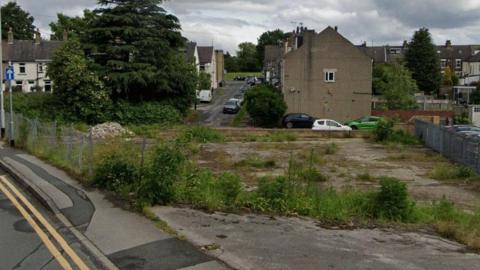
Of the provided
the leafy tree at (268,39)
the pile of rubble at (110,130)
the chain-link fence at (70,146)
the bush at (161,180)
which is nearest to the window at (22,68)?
the pile of rubble at (110,130)

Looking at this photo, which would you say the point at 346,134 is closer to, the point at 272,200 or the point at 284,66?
the point at 284,66

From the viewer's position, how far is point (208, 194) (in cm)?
1199

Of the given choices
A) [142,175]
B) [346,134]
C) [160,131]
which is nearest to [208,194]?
[142,175]

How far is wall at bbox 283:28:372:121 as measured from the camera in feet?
189

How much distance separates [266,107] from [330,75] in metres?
9.27

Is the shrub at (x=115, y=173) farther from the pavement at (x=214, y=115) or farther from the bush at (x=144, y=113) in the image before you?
the pavement at (x=214, y=115)

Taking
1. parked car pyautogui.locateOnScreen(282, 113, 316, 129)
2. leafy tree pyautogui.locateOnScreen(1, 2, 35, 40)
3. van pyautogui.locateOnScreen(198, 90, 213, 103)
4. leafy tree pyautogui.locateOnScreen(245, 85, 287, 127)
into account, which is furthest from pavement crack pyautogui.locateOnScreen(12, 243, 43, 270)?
leafy tree pyautogui.locateOnScreen(1, 2, 35, 40)

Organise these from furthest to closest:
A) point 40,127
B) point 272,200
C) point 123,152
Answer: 1. point 40,127
2. point 123,152
3. point 272,200

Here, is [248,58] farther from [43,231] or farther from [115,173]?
[43,231]

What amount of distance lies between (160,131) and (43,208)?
91.6 ft

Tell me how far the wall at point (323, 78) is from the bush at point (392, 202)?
47.8 metres

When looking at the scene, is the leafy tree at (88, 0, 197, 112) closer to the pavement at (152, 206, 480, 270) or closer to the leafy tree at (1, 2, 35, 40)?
the pavement at (152, 206, 480, 270)

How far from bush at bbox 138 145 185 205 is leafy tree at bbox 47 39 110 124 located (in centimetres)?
3333

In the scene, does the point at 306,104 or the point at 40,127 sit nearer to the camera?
the point at 40,127
